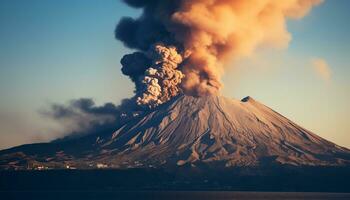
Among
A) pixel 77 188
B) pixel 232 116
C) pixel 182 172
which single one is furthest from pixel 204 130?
pixel 77 188

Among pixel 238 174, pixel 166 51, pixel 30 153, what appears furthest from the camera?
pixel 30 153

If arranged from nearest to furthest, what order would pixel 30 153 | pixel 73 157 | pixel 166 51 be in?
pixel 166 51
pixel 73 157
pixel 30 153

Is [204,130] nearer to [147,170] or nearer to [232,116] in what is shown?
[232,116]

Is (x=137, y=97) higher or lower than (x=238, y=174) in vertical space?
higher

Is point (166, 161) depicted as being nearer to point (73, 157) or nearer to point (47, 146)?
point (73, 157)

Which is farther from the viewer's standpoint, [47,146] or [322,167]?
[47,146]

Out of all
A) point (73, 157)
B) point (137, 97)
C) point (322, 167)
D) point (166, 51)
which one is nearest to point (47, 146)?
point (73, 157)

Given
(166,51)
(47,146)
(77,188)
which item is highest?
(166,51)
